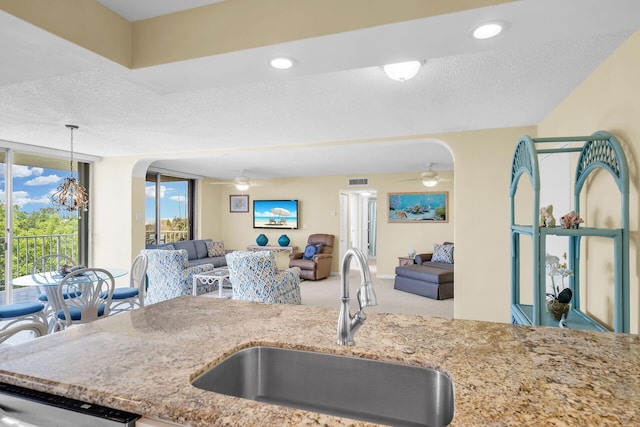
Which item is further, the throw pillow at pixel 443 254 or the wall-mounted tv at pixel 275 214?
the wall-mounted tv at pixel 275 214

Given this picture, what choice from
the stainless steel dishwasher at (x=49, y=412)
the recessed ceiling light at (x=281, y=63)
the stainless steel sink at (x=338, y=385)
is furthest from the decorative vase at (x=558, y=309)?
the stainless steel dishwasher at (x=49, y=412)

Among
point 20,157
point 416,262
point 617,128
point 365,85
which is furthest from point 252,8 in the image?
point 416,262

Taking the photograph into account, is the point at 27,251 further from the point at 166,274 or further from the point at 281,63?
the point at 281,63

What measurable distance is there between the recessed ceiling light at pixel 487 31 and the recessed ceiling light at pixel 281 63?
0.87 metres

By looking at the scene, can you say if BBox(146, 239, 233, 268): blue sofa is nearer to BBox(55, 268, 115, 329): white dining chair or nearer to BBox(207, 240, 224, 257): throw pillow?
BBox(207, 240, 224, 257): throw pillow

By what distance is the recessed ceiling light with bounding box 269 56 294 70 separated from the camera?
180cm

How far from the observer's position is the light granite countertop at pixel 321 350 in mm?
814

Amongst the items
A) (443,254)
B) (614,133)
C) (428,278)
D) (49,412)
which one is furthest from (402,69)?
(443,254)

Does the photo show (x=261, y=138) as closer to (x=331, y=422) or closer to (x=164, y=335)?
(x=164, y=335)

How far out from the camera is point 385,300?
5.71 meters

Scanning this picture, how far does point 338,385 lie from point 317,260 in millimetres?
6179

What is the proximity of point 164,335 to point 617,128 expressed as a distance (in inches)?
94.4

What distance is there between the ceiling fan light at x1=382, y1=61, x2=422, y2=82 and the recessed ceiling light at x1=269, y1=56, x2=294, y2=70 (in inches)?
26.3

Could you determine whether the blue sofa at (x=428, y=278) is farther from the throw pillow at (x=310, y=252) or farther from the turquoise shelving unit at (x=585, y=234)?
the turquoise shelving unit at (x=585, y=234)
